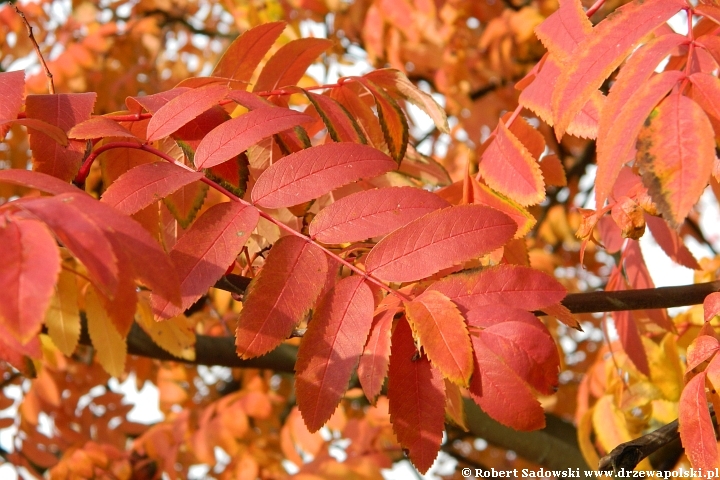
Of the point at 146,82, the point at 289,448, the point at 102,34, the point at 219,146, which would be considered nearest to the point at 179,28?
the point at 146,82

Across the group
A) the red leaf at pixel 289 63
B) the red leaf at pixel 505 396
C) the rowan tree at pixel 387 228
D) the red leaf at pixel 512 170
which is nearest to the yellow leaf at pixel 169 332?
the rowan tree at pixel 387 228

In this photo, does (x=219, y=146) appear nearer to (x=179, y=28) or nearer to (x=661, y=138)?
(x=661, y=138)

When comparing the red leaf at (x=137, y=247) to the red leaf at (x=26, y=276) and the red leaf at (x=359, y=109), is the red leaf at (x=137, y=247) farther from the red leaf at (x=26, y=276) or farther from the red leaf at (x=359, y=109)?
the red leaf at (x=359, y=109)

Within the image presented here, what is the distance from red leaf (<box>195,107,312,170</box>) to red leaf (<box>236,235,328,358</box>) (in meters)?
0.13

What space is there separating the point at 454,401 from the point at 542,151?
39cm

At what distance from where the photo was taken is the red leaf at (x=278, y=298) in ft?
2.56

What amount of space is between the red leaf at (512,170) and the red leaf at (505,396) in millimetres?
257

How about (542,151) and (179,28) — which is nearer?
(542,151)

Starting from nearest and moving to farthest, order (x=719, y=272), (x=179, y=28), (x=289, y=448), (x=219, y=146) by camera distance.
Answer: (x=219, y=146), (x=719, y=272), (x=289, y=448), (x=179, y=28)

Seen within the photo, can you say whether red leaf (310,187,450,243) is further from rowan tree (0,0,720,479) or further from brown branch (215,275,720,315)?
brown branch (215,275,720,315)

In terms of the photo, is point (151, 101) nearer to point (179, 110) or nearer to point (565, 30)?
point (179, 110)

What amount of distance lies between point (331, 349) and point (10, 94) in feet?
1.53

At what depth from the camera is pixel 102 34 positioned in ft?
11.4

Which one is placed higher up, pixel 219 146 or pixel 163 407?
pixel 219 146
